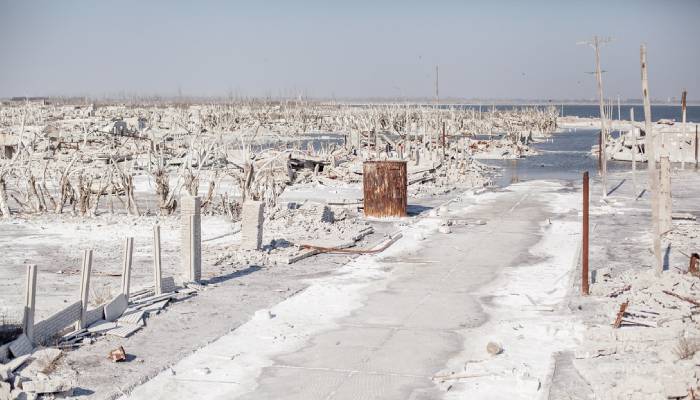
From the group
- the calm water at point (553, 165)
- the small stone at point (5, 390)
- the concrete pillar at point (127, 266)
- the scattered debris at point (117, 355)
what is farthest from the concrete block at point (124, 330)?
the calm water at point (553, 165)

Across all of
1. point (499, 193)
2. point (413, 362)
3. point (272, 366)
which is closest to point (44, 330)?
point (272, 366)

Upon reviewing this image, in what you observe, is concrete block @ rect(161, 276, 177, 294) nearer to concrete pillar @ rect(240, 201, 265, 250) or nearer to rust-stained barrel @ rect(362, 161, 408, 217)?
concrete pillar @ rect(240, 201, 265, 250)

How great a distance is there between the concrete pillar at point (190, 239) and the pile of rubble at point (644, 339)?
592cm

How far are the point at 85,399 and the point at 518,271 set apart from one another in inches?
325

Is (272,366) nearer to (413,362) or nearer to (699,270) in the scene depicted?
(413,362)

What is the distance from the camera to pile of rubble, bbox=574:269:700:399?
7.82m

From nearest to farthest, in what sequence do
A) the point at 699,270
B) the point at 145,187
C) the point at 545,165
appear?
the point at 699,270, the point at 145,187, the point at 545,165

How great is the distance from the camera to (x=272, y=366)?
352 inches

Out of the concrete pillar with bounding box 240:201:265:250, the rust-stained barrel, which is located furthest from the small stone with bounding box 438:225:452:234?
the concrete pillar with bounding box 240:201:265:250

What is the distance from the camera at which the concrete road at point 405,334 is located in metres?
8.28

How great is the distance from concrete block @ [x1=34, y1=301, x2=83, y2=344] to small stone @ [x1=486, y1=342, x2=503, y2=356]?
4699 millimetres

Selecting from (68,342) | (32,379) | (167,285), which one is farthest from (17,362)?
(167,285)

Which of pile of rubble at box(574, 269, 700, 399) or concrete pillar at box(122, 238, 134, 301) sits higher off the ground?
concrete pillar at box(122, 238, 134, 301)

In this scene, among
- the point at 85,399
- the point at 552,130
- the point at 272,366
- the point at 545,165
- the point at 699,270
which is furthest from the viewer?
the point at 552,130
